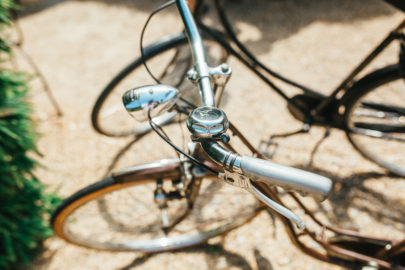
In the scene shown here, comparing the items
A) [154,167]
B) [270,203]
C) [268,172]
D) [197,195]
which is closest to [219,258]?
[197,195]

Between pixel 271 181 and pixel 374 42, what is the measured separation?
3.60 meters

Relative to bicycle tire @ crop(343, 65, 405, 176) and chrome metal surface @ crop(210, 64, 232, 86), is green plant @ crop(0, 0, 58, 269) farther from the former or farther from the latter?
bicycle tire @ crop(343, 65, 405, 176)

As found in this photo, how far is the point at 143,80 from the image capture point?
2.72 metres

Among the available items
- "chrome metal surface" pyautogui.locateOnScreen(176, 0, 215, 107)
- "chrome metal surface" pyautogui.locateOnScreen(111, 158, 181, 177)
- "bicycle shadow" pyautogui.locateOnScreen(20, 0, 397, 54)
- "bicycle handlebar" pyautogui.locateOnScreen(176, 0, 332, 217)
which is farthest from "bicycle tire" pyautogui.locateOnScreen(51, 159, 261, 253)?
"bicycle shadow" pyautogui.locateOnScreen(20, 0, 397, 54)

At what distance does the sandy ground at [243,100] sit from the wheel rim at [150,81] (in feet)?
0.59

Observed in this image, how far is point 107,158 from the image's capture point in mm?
2840

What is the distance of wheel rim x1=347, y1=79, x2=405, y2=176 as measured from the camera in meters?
2.22

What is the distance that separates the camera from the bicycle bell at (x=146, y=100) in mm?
1082

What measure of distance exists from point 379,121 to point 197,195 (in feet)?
5.79

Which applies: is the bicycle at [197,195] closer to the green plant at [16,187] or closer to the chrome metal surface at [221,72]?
the chrome metal surface at [221,72]

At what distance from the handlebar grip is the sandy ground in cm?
149

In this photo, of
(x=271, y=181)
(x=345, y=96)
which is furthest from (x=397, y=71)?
(x=271, y=181)

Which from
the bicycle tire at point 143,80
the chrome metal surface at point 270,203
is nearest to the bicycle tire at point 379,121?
the bicycle tire at point 143,80

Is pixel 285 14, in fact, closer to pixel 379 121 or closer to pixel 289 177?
pixel 379 121
